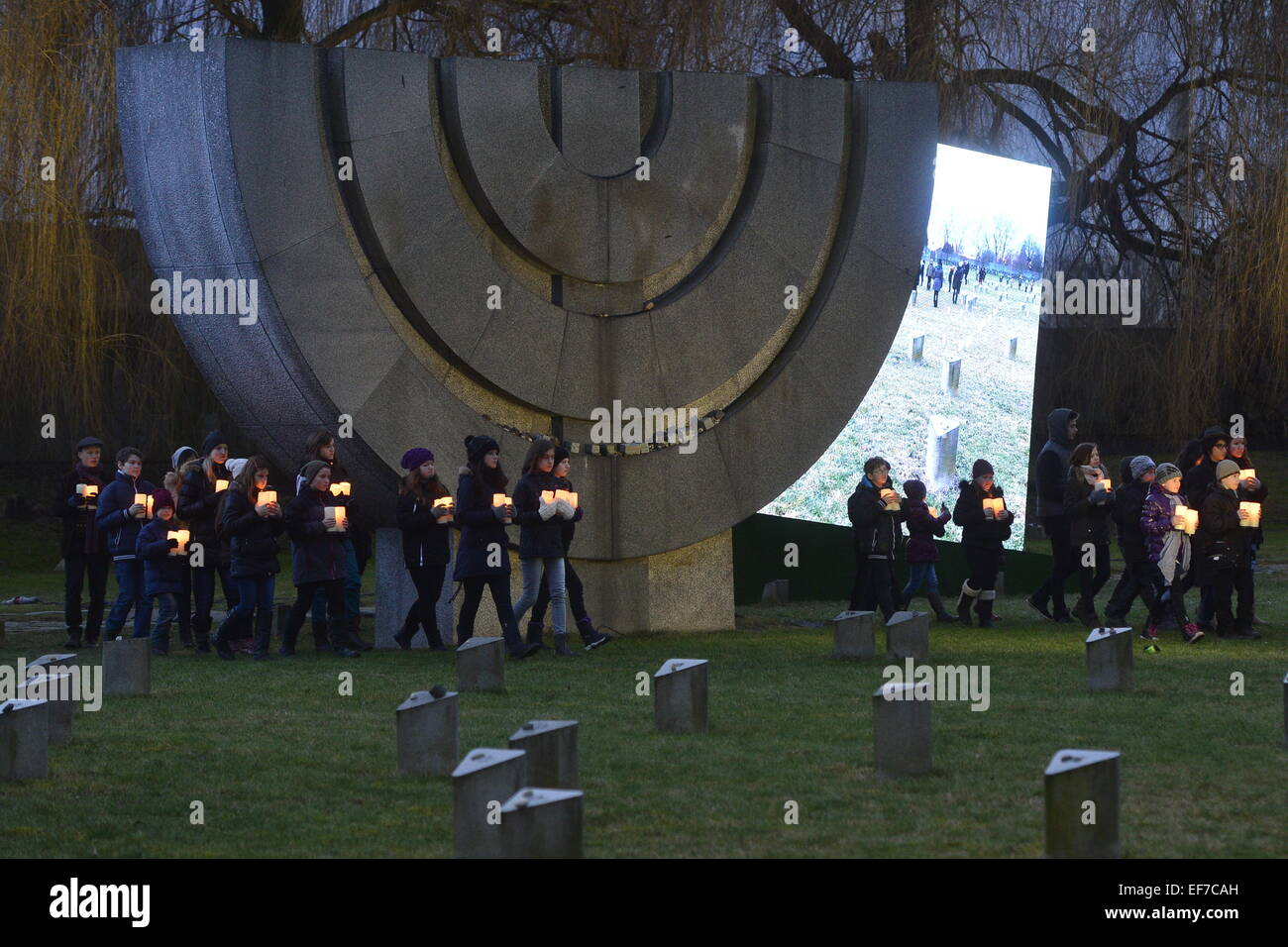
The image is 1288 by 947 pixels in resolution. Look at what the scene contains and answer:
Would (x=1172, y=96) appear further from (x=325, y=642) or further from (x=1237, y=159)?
(x=325, y=642)

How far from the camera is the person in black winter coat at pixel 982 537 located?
15.7 metres

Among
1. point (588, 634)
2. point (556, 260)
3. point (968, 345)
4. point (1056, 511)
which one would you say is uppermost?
point (556, 260)

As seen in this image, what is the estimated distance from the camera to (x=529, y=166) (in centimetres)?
1478

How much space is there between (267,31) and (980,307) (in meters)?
8.67

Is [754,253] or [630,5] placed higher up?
[630,5]

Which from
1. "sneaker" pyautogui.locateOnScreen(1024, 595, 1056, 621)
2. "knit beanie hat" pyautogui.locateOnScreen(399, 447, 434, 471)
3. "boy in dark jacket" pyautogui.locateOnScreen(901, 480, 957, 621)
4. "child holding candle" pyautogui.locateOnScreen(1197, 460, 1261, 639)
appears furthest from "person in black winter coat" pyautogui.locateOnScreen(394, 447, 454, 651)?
"child holding candle" pyautogui.locateOnScreen(1197, 460, 1261, 639)

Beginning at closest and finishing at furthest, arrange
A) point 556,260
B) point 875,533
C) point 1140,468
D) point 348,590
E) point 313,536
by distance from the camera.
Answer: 1. point 313,536
2. point 1140,468
3. point 348,590
4. point 556,260
5. point 875,533

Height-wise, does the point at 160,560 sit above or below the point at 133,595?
above

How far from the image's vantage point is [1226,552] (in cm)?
1390

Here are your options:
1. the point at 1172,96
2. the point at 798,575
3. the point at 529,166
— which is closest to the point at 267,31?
the point at 529,166

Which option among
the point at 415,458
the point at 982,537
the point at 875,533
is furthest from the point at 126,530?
the point at 982,537

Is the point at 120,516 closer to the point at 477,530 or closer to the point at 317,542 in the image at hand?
the point at 317,542

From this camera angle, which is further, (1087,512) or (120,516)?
(1087,512)

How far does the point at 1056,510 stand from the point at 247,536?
664 centimetres
